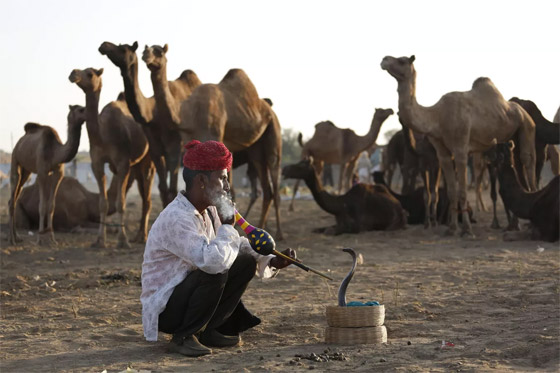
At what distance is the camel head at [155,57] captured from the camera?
11719 millimetres

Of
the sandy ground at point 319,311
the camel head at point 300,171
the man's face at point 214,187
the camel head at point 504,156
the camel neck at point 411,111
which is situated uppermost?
the camel neck at point 411,111

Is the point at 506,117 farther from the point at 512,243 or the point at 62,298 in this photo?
the point at 62,298

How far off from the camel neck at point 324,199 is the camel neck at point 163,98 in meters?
3.56

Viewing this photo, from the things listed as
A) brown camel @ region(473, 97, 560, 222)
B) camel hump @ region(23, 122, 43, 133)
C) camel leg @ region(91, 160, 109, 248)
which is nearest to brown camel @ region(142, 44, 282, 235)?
camel leg @ region(91, 160, 109, 248)

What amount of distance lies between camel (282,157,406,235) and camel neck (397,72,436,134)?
1896 mm

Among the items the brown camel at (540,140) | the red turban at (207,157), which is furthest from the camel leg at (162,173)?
the red turban at (207,157)

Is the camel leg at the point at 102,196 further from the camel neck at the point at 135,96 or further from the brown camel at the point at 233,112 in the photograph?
the brown camel at the point at 233,112

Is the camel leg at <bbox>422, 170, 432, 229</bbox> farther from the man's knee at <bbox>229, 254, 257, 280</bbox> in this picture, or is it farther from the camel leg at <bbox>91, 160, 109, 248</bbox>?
the man's knee at <bbox>229, 254, 257, 280</bbox>

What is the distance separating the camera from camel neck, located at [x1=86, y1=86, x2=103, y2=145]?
12588 mm

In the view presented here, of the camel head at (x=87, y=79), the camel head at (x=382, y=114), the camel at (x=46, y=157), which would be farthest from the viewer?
the camel head at (x=382, y=114)

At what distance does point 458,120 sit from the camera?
13.4 metres

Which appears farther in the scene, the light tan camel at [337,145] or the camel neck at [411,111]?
the light tan camel at [337,145]

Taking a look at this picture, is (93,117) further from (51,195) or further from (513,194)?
(513,194)

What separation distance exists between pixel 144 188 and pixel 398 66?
4.50 meters
